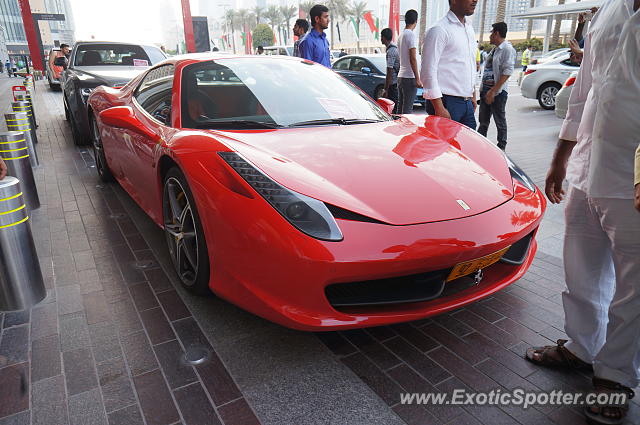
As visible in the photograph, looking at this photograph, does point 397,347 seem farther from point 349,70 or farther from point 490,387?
point 349,70

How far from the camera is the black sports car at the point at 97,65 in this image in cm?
672

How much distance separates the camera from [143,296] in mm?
2639

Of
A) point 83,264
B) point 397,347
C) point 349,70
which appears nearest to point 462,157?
point 397,347

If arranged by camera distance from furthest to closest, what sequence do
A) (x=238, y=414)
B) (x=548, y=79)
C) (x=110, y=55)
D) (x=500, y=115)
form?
(x=548, y=79) → (x=110, y=55) → (x=500, y=115) → (x=238, y=414)

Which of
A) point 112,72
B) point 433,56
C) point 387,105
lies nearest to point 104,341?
point 387,105

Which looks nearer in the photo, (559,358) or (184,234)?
(559,358)

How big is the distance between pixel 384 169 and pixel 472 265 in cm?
63

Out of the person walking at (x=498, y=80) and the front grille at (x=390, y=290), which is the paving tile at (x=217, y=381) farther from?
the person walking at (x=498, y=80)

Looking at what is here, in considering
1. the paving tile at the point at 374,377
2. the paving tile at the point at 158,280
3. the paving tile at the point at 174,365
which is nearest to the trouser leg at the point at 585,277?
the paving tile at the point at 374,377

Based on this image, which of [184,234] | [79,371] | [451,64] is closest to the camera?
[79,371]

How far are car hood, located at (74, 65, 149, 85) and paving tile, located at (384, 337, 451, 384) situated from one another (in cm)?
606

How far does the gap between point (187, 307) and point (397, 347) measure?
1173 millimetres

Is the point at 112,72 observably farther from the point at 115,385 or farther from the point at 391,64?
the point at 115,385

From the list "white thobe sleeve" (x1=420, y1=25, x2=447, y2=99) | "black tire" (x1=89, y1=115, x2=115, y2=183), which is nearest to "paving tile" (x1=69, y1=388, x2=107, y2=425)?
"black tire" (x1=89, y1=115, x2=115, y2=183)
